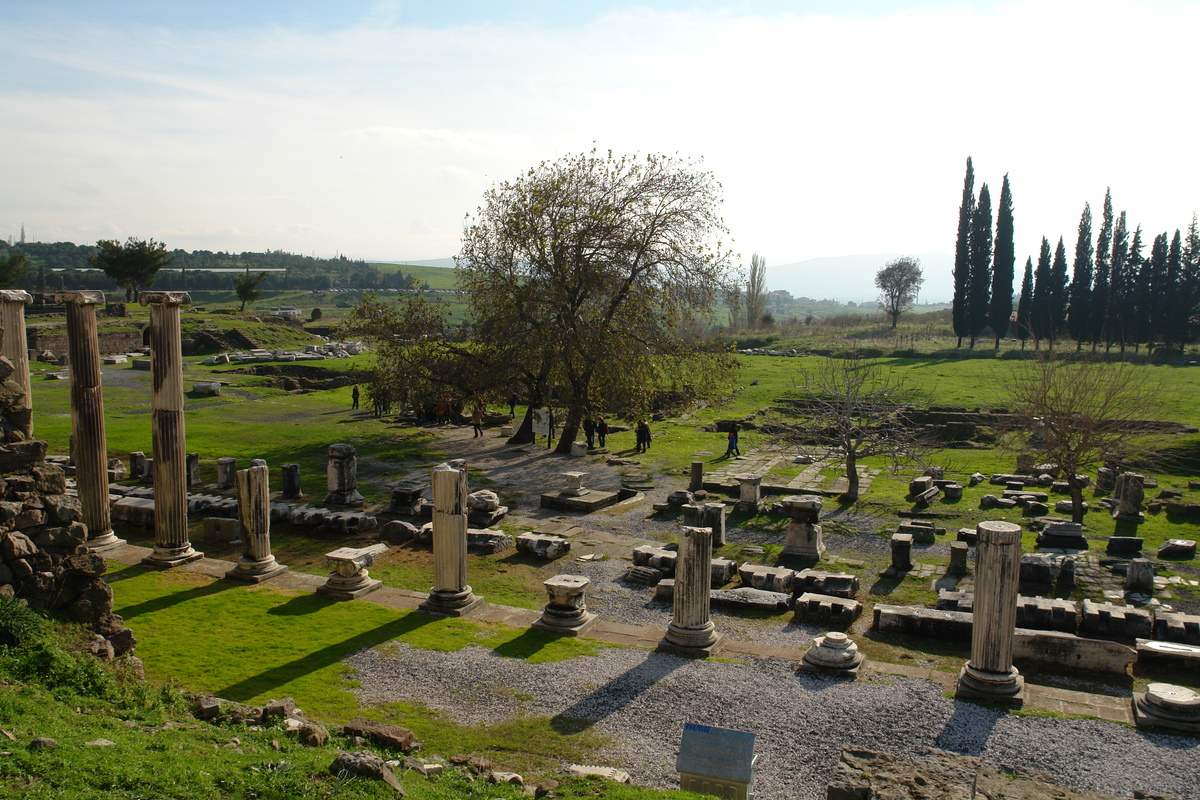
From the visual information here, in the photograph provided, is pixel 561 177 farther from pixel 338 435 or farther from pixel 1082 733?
A: pixel 1082 733

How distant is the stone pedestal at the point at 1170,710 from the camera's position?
8719 millimetres

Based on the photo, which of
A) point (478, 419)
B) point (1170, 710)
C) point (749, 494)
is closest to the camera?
point (1170, 710)

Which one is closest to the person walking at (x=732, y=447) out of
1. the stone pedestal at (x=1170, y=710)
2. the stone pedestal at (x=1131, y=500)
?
the stone pedestal at (x=1131, y=500)

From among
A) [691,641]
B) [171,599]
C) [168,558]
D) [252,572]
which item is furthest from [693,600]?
[168,558]

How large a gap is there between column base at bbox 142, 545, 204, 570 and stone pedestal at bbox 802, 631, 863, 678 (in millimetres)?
10925

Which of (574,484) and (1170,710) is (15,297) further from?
(1170,710)

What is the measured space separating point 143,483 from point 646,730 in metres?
18.6

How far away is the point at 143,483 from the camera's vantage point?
867 inches

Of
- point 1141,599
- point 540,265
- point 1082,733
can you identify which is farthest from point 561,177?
point 1082,733

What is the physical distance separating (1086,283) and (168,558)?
5913 cm

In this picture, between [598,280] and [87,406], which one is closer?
[87,406]

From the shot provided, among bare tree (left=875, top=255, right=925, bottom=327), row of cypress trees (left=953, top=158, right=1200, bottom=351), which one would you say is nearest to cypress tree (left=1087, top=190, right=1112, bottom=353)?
row of cypress trees (left=953, top=158, right=1200, bottom=351)

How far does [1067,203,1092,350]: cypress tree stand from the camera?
55.0 metres

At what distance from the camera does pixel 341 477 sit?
66.1ft
